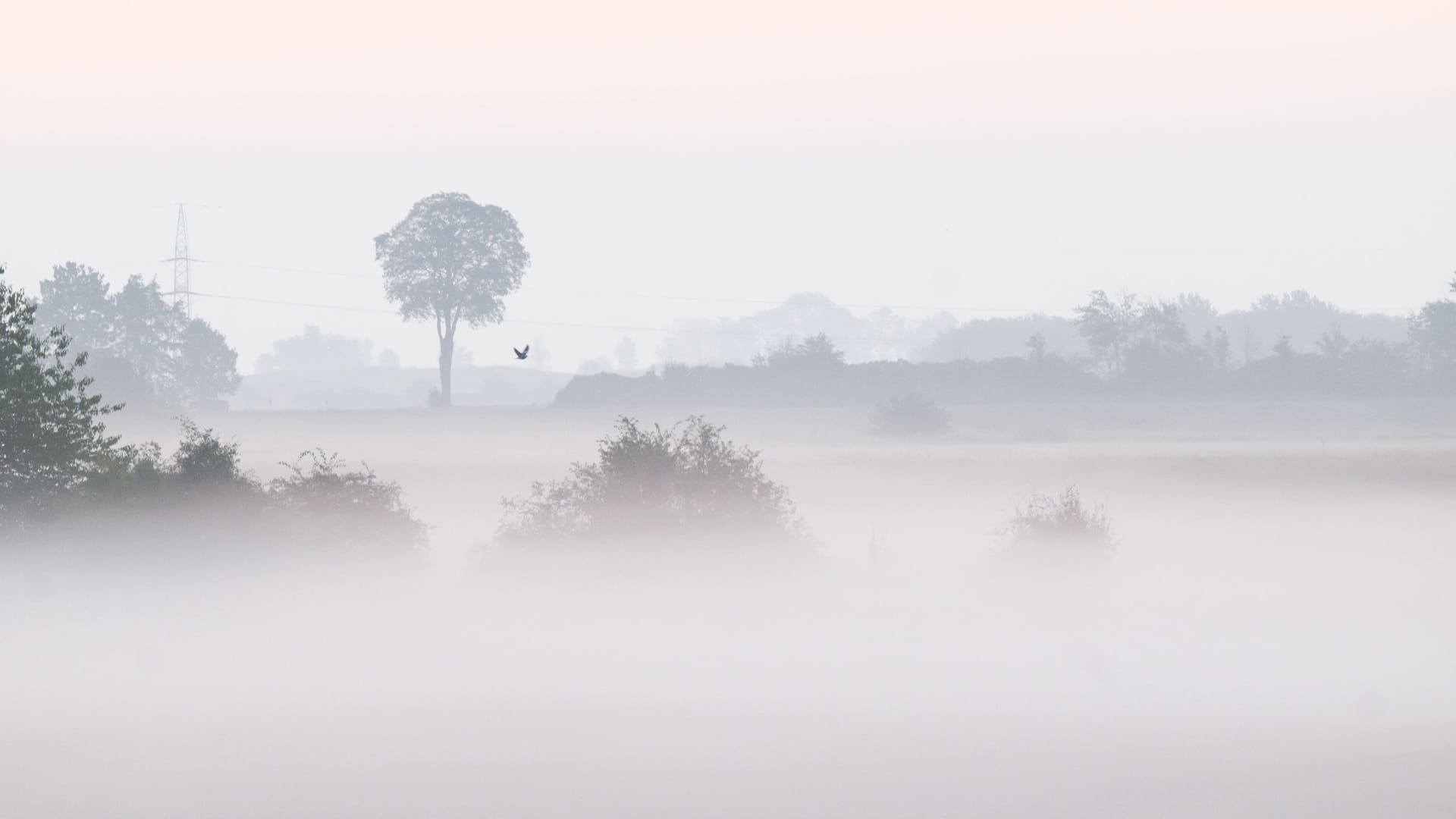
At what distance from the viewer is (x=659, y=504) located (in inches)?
1672

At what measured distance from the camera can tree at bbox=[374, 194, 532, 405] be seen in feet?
327

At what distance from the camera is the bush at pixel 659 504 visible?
1662 inches

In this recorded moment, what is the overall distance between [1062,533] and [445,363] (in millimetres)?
67034

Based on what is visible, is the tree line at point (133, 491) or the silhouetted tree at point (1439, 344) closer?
the tree line at point (133, 491)

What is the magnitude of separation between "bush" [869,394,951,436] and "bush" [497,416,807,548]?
132 ft

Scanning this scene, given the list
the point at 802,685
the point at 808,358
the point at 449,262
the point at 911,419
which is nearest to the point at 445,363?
the point at 449,262

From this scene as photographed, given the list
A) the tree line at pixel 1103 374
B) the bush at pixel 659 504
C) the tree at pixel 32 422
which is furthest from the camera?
the tree line at pixel 1103 374

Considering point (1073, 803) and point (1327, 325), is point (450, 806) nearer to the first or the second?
point (1073, 803)

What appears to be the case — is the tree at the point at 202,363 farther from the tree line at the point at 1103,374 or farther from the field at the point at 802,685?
the field at the point at 802,685

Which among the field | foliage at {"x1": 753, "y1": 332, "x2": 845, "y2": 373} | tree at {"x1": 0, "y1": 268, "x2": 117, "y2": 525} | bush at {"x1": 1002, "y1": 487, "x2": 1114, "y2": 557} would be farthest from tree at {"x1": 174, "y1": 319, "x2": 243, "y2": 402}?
bush at {"x1": 1002, "y1": 487, "x2": 1114, "y2": 557}

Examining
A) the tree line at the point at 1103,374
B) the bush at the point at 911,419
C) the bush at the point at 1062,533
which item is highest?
the tree line at the point at 1103,374

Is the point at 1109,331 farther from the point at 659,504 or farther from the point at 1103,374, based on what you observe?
the point at 659,504

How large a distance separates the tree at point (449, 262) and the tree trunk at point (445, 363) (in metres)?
1.22

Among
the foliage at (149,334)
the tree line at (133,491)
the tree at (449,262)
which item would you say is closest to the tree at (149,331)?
the foliage at (149,334)
